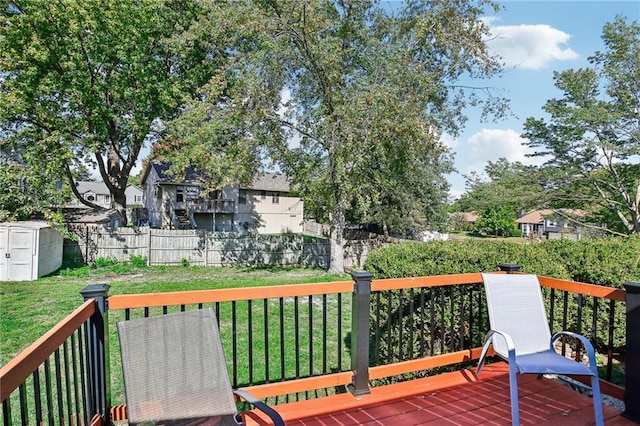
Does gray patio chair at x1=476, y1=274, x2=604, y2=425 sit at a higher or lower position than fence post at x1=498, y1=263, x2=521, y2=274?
lower

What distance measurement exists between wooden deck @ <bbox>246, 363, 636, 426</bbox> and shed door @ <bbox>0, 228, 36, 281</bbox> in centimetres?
986

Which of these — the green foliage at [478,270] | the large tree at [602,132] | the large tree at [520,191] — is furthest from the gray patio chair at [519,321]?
the large tree at [520,191]

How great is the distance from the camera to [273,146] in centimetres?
1116

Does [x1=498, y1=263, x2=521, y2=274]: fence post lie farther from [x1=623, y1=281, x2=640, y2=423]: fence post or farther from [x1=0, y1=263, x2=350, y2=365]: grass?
[x1=0, y1=263, x2=350, y2=365]: grass

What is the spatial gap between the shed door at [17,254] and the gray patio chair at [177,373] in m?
9.71

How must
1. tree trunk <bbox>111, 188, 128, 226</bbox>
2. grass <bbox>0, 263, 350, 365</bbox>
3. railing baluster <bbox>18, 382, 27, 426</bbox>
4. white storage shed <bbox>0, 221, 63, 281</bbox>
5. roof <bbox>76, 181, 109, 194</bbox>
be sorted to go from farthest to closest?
roof <bbox>76, 181, 109, 194</bbox>, tree trunk <bbox>111, 188, 128, 226</bbox>, white storage shed <bbox>0, 221, 63, 281</bbox>, grass <bbox>0, 263, 350, 365</bbox>, railing baluster <bbox>18, 382, 27, 426</bbox>

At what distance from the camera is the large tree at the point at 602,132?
1259cm

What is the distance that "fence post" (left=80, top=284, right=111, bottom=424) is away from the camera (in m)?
2.03

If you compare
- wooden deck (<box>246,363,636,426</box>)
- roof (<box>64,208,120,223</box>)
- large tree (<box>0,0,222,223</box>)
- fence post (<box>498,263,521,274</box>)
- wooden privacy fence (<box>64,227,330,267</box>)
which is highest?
large tree (<box>0,0,222,223</box>)

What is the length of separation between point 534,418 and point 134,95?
13754 mm

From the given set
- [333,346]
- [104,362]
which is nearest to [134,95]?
[333,346]

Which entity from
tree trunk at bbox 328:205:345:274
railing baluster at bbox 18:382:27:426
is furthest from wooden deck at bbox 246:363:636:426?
tree trunk at bbox 328:205:345:274

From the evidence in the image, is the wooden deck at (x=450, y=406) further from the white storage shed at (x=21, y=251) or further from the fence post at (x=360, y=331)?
the white storage shed at (x=21, y=251)

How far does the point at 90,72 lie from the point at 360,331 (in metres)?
13.5
